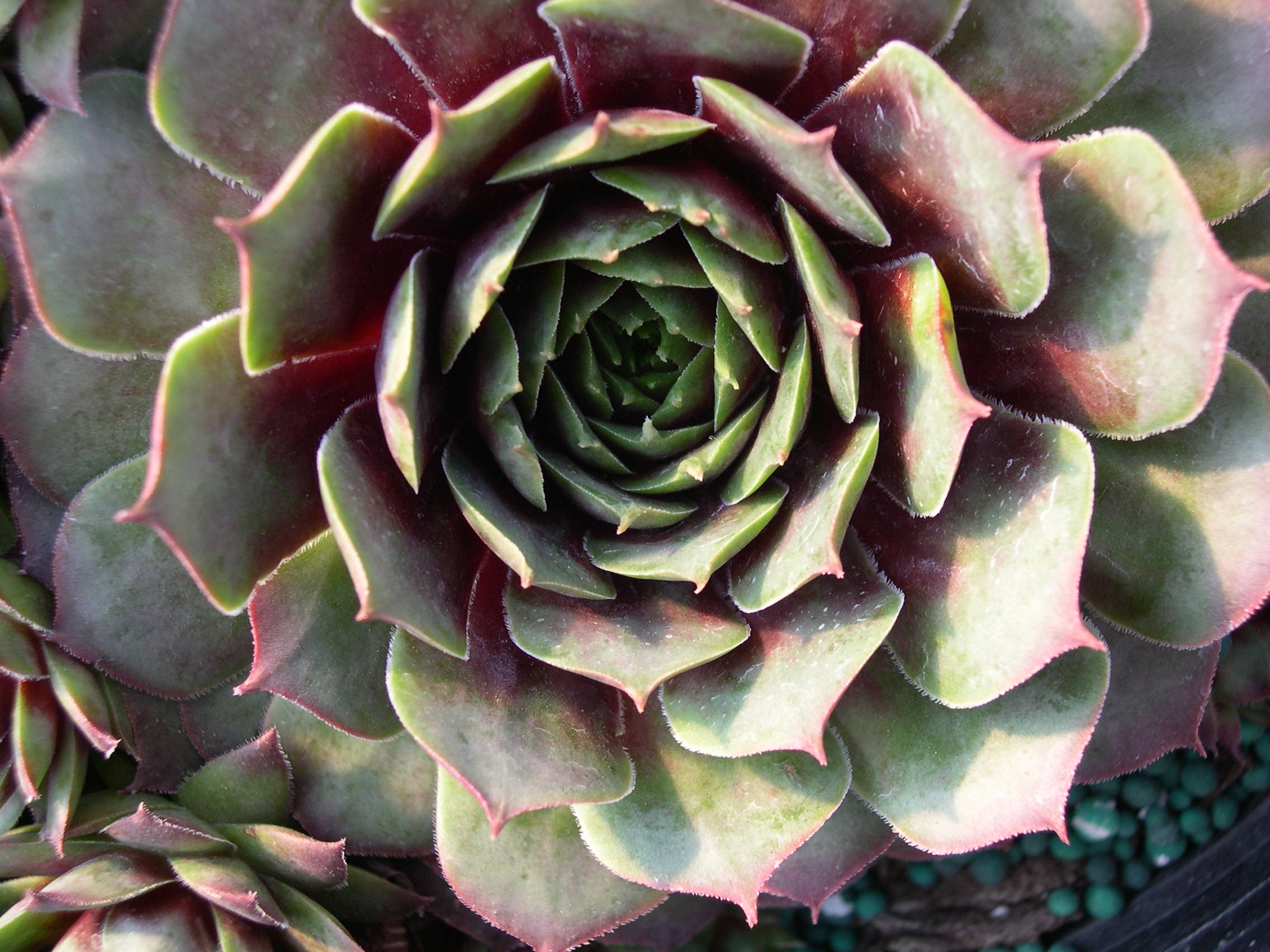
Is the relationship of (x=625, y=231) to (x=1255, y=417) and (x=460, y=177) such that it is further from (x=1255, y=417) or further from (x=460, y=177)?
(x=1255, y=417)

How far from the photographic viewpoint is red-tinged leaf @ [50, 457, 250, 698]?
116 cm

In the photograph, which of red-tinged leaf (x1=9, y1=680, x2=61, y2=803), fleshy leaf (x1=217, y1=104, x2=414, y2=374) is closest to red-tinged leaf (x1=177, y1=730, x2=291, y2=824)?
red-tinged leaf (x1=9, y1=680, x2=61, y2=803)

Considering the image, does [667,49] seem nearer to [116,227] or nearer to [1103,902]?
[116,227]

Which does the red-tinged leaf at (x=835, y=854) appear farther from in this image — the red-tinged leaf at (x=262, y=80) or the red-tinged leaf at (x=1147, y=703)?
the red-tinged leaf at (x=262, y=80)

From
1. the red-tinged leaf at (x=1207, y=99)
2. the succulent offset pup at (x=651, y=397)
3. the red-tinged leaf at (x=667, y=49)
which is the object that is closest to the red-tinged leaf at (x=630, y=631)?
the succulent offset pup at (x=651, y=397)

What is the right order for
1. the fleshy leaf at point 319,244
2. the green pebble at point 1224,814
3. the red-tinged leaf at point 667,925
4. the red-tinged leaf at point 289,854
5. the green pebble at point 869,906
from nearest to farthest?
the fleshy leaf at point 319,244
the red-tinged leaf at point 289,854
the red-tinged leaf at point 667,925
the green pebble at point 1224,814
the green pebble at point 869,906

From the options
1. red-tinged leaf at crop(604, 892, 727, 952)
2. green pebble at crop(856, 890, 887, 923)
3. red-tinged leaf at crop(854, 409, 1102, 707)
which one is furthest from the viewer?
green pebble at crop(856, 890, 887, 923)

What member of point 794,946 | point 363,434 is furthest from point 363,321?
point 794,946

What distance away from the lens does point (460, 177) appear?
941 millimetres

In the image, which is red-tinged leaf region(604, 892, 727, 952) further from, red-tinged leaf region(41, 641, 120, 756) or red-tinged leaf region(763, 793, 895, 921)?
red-tinged leaf region(41, 641, 120, 756)

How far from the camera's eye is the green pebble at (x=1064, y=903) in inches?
65.8

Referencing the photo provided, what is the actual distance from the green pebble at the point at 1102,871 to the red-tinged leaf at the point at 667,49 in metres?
1.30

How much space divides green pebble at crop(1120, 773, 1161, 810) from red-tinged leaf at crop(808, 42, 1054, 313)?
3.43ft

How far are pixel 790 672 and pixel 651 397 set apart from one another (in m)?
0.30
